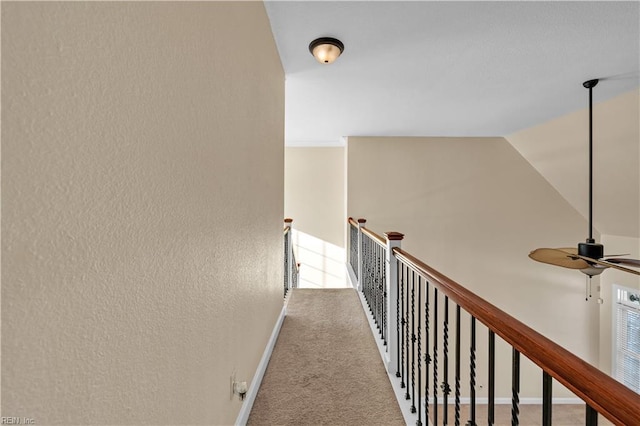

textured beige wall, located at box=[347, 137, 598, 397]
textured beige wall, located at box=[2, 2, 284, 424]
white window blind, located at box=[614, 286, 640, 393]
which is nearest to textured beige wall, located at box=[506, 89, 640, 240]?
textured beige wall, located at box=[347, 137, 598, 397]

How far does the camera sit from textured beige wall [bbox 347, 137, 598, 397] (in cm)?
520

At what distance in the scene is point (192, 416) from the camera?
3.17 feet

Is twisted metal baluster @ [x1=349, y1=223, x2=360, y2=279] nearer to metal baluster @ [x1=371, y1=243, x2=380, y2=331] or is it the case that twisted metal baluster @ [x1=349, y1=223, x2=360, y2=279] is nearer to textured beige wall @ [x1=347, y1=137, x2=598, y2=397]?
textured beige wall @ [x1=347, y1=137, x2=598, y2=397]

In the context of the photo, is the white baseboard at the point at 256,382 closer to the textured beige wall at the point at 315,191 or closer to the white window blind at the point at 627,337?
the textured beige wall at the point at 315,191

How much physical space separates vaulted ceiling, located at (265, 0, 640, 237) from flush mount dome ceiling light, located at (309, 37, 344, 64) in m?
0.04

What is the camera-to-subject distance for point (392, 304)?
6.91 ft

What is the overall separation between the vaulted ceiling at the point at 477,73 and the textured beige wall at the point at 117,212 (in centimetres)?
121

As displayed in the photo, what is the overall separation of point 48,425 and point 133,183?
44 cm

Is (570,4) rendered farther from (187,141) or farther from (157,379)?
(157,379)

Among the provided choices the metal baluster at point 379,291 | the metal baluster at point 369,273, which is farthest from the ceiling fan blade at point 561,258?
the metal baluster at point 369,273

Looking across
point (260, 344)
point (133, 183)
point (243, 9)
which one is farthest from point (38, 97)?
point (260, 344)

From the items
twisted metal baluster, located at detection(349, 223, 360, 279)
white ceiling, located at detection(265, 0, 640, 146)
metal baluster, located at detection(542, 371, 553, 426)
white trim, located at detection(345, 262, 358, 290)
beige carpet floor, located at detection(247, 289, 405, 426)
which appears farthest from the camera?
twisted metal baluster, located at detection(349, 223, 360, 279)

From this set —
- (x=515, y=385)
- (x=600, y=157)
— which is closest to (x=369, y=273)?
(x=515, y=385)

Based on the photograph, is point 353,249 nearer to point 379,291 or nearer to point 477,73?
point 379,291
